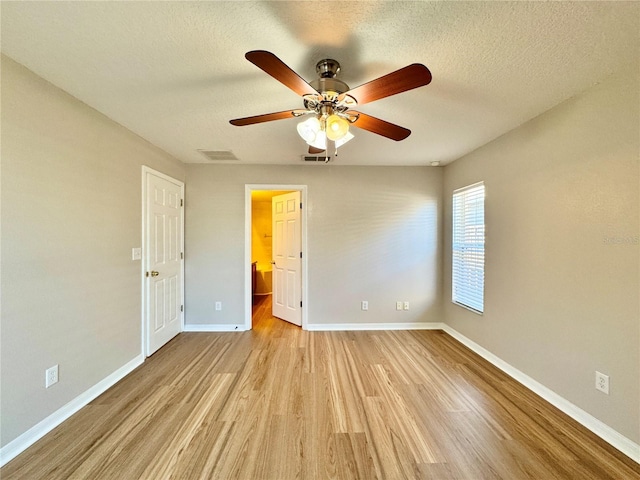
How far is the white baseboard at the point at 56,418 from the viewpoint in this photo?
1491 mm

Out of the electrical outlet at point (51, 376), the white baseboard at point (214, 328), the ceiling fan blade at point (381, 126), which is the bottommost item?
the white baseboard at point (214, 328)

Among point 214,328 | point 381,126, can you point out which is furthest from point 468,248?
point 214,328

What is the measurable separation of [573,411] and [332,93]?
2.74m

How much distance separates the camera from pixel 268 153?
3.13m

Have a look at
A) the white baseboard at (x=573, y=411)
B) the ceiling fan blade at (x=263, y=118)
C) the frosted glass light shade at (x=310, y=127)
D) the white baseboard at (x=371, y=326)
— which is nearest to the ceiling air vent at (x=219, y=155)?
the ceiling fan blade at (x=263, y=118)

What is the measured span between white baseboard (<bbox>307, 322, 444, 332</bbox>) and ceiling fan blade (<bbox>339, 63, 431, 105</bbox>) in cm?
299

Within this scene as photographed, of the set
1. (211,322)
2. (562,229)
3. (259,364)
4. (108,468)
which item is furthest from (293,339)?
(562,229)

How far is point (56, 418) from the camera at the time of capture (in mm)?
1764

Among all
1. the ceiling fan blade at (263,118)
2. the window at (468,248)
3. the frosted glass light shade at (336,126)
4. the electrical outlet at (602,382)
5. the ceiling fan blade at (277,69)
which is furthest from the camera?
the window at (468,248)

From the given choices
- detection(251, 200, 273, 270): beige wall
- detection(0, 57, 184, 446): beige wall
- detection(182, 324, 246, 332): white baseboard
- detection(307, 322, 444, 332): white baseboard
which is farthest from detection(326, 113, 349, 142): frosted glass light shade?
detection(251, 200, 273, 270): beige wall

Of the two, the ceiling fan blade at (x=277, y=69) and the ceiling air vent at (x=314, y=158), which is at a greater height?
the ceiling air vent at (x=314, y=158)

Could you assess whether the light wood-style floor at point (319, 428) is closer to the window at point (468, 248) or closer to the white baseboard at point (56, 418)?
the white baseboard at point (56, 418)

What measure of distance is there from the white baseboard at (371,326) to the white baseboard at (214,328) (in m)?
1.00

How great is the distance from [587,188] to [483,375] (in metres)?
1.80
